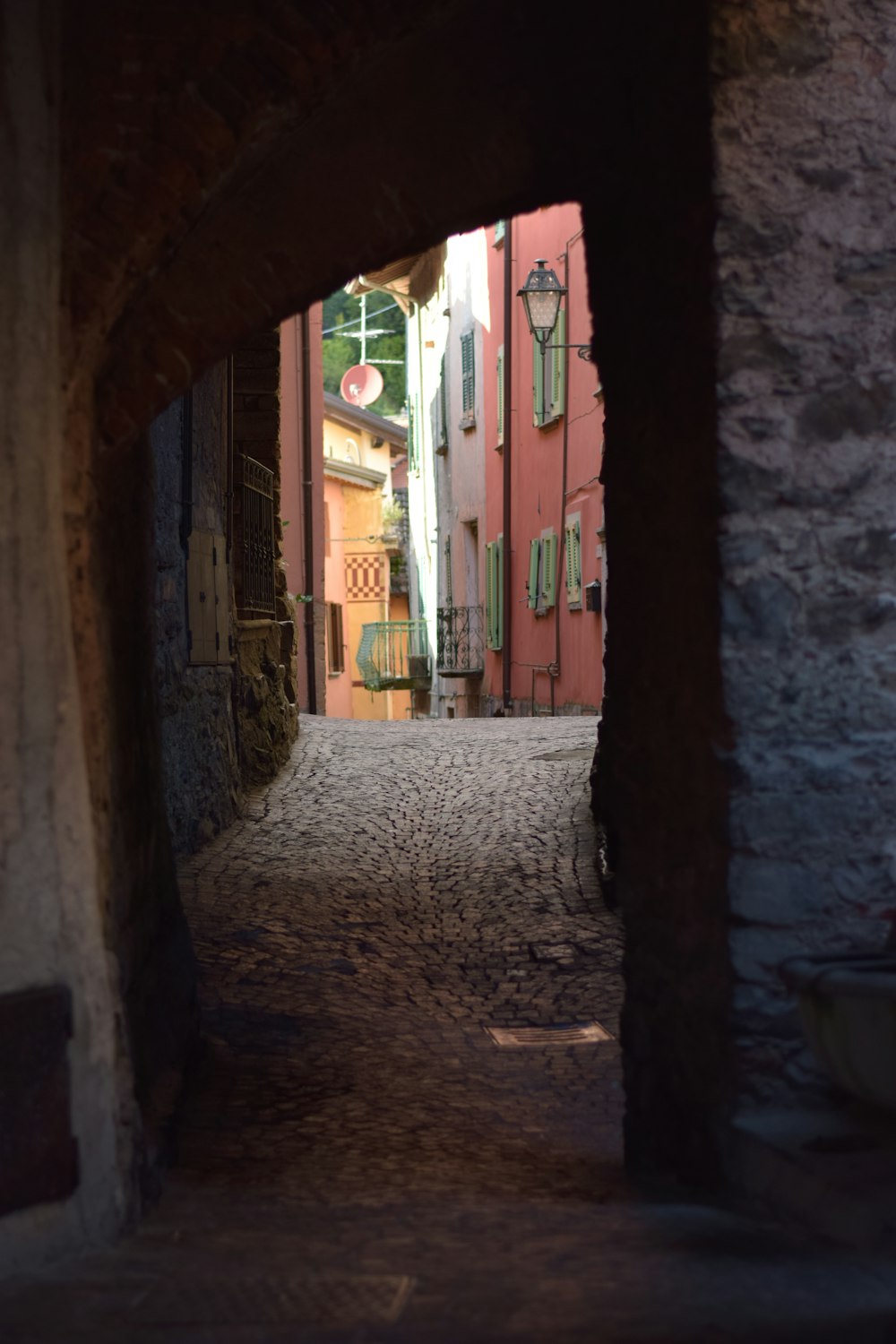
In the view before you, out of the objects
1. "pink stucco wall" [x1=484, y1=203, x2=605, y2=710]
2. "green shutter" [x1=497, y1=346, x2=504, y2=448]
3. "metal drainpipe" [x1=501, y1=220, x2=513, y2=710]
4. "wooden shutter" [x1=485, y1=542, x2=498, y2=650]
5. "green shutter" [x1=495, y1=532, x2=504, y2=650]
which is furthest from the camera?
"wooden shutter" [x1=485, y1=542, x2=498, y2=650]

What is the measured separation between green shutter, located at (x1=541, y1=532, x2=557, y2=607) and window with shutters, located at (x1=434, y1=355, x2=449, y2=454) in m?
6.96

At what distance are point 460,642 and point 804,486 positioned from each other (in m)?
18.1

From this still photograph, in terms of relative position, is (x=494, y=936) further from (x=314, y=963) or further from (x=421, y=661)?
(x=421, y=661)

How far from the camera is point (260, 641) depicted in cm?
1058

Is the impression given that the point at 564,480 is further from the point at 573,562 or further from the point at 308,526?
the point at 308,526

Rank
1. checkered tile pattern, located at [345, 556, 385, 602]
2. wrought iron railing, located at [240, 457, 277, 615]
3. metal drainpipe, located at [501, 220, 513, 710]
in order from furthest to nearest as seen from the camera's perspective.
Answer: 1. checkered tile pattern, located at [345, 556, 385, 602]
2. metal drainpipe, located at [501, 220, 513, 710]
3. wrought iron railing, located at [240, 457, 277, 615]

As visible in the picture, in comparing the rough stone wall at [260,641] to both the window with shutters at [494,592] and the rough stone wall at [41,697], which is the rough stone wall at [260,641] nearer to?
the rough stone wall at [41,697]

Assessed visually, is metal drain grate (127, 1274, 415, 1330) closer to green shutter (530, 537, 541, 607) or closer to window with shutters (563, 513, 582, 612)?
window with shutters (563, 513, 582, 612)

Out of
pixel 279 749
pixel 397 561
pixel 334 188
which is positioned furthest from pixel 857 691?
pixel 397 561

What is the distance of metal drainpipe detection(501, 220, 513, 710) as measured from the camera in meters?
18.4

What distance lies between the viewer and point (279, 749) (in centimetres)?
1062

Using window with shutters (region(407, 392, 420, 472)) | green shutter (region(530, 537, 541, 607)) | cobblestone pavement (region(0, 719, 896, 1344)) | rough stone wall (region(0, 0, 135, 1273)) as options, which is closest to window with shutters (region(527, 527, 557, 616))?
green shutter (region(530, 537, 541, 607))

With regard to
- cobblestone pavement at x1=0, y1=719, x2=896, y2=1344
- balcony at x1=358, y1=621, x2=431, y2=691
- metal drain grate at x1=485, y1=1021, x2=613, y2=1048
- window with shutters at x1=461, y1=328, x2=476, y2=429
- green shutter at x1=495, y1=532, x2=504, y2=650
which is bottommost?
metal drain grate at x1=485, y1=1021, x2=613, y2=1048

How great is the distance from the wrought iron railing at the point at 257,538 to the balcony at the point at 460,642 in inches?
403
